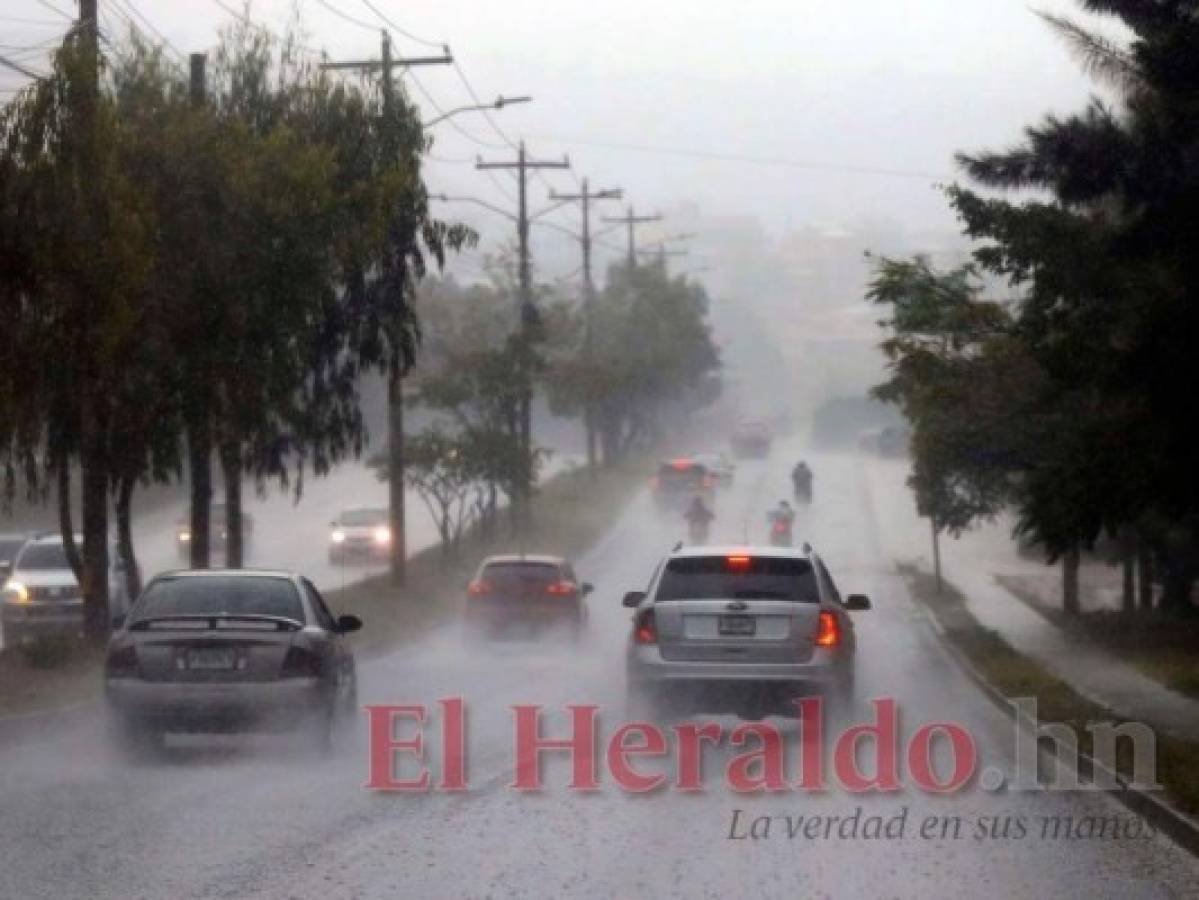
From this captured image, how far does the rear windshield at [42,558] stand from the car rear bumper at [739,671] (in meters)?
18.2

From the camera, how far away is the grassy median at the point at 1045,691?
53.5ft

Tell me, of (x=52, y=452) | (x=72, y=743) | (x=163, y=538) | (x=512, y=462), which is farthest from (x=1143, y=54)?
(x=163, y=538)

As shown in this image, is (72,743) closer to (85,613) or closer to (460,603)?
(85,613)

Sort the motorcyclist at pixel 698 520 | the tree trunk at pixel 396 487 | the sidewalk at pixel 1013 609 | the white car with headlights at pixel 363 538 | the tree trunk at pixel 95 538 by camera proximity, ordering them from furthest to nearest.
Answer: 1. the white car with headlights at pixel 363 538
2. the motorcyclist at pixel 698 520
3. the tree trunk at pixel 396 487
4. the tree trunk at pixel 95 538
5. the sidewalk at pixel 1013 609

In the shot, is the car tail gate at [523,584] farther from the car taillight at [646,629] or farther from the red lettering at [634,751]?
the car taillight at [646,629]

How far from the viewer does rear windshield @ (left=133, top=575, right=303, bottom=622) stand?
19.4 metres

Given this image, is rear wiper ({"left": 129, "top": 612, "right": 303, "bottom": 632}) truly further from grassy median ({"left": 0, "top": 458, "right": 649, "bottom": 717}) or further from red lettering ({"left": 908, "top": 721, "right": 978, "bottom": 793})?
red lettering ({"left": 908, "top": 721, "right": 978, "bottom": 793})

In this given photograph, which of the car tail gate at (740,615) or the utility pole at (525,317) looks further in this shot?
the utility pole at (525,317)

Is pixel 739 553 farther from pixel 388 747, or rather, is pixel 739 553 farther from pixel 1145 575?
pixel 1145 575

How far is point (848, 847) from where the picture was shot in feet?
44.6

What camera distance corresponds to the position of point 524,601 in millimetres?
36750

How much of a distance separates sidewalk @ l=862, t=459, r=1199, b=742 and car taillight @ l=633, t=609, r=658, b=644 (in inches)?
177

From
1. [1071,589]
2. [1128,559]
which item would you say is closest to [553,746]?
[1128,559]

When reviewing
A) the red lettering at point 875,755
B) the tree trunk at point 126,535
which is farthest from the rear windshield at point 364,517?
the red lettering at point 875,755
